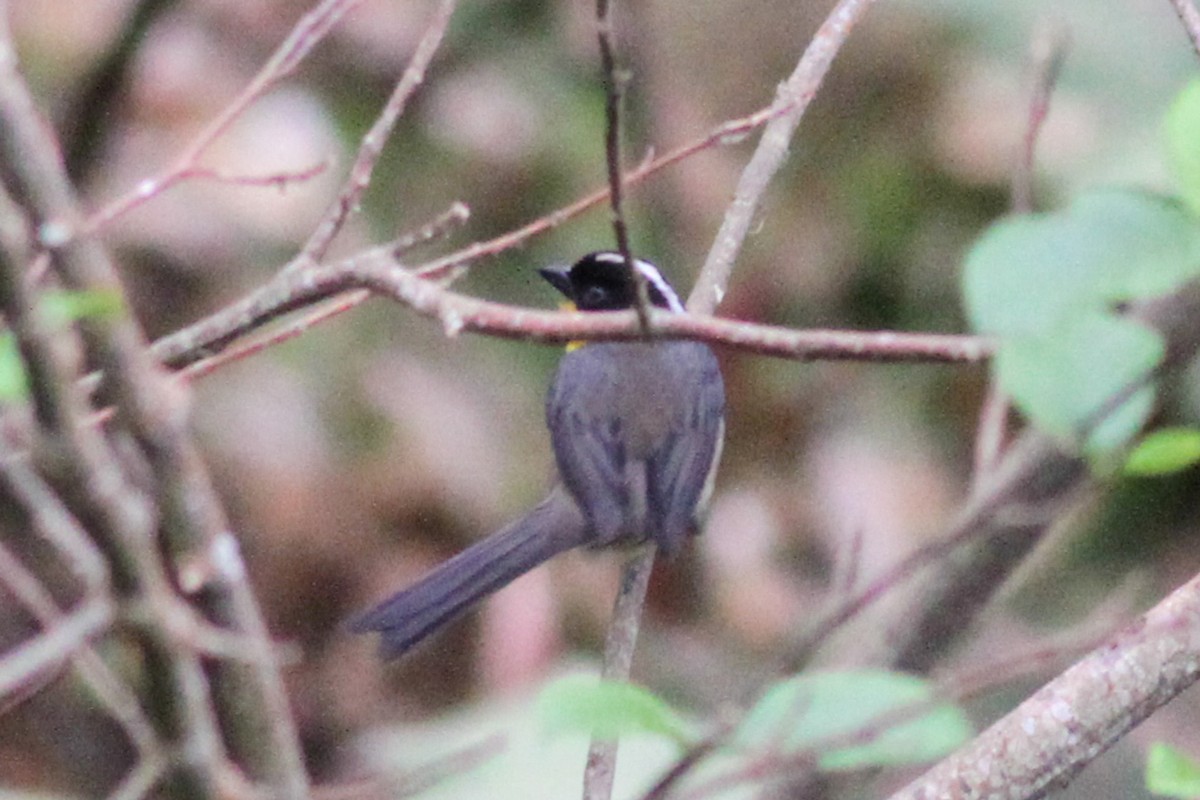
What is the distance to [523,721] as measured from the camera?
3.76 feet

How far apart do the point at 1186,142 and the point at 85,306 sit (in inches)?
32.2

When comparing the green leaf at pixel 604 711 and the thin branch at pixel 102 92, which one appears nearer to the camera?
the green leaf at pixel 604 711

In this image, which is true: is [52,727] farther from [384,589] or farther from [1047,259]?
[1047,259]

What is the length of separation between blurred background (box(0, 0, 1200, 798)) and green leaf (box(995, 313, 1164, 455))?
9.01ft

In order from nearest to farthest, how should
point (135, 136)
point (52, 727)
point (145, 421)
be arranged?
point (145, 421)
point (52, 727)
point (135, 136)

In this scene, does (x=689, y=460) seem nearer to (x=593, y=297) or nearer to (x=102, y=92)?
(x=593, y=297)

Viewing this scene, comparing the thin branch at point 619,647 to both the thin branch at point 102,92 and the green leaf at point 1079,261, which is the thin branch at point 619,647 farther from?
the thin branch at point 102,92

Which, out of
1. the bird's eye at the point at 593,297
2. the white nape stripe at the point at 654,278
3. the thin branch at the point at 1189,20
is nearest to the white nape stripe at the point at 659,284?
the white nape stripe at the point at 654,278

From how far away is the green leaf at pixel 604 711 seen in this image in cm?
98

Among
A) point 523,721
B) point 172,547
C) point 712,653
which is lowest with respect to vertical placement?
point 523,721

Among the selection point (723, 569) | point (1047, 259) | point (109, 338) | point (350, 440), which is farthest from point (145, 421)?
point (723, 569)

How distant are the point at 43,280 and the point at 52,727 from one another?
2621mm

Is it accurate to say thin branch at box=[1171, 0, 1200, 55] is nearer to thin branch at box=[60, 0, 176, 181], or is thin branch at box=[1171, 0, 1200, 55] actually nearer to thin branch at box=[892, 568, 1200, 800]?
thin branch at box=[892, 568, 1200, 800]

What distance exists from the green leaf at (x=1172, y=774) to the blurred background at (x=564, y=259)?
→ 265 centimetres
